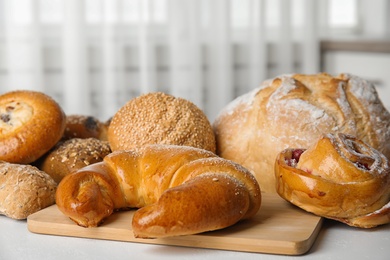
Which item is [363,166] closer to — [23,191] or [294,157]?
[294,157]

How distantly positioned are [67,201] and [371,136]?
56cm

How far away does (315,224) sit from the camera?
93cm

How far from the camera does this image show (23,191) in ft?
3.38

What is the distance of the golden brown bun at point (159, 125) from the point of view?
1.15 meters

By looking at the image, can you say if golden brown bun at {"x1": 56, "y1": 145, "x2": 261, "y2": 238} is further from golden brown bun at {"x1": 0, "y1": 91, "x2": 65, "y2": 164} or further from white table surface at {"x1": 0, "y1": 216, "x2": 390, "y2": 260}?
golden brown bun at {"x1": 0, "y1": 91, "x2": 65, "y2": 164}

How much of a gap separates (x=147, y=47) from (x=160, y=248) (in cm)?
233

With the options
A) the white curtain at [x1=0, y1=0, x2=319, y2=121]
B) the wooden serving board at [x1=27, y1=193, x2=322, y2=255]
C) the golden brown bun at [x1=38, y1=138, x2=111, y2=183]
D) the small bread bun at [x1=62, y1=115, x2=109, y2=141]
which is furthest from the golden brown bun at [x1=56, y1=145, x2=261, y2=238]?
the white curtain at [x1=0, y1=0, x2=319, y2=121]

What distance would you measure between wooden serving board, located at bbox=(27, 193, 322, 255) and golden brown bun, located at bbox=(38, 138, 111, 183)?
0.13m

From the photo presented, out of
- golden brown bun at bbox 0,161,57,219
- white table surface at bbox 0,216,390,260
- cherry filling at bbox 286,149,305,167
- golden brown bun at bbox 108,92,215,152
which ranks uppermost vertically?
golden brown bun at bbox 108,92,215,152

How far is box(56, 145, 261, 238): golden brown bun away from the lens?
2.78 feet

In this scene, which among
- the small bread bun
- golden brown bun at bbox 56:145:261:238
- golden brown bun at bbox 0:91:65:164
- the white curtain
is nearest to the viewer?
golden brown bun at bbox 56:145:261:238

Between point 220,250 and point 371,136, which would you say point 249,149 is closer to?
point 371,136

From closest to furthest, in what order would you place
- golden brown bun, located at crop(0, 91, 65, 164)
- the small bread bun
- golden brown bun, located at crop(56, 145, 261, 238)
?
golden brown bun, located at crop(56, 145, 261, 238) → golden brown bun, located at crop(0, 91, 65, 164) → the small bread bun

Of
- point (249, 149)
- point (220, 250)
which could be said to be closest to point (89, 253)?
point (220, 250)
